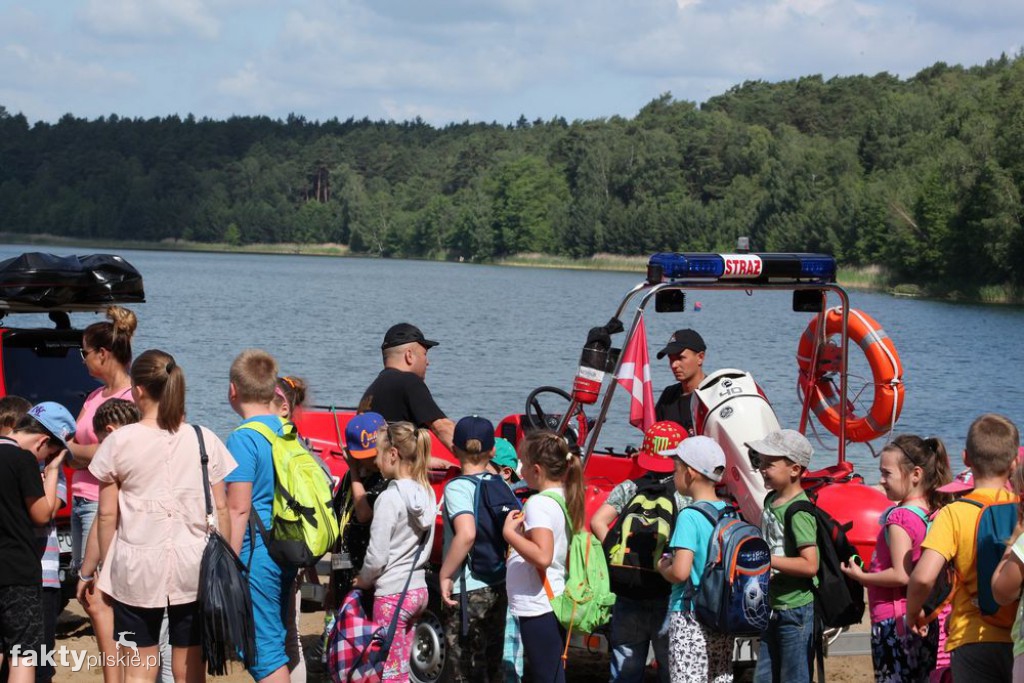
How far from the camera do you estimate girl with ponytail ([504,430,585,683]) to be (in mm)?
5246

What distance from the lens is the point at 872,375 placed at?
783 cm

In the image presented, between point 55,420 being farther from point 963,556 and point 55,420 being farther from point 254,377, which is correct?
point 963,556

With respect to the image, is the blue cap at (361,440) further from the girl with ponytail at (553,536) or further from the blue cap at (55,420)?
the blue cap at (55,420)

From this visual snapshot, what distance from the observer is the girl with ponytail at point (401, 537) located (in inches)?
215

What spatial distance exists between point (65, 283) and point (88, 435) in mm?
2320

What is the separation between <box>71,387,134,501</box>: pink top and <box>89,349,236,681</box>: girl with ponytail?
113 centimetres

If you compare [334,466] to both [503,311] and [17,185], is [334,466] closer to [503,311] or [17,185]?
[503,311]

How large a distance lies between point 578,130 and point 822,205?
2103 inches

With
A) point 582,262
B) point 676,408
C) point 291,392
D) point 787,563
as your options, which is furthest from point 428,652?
point 582,262

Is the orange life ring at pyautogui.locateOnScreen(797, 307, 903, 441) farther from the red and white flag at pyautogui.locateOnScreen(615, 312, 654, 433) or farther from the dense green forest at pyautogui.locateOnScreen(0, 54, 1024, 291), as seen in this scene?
the dense green forest at pyautogui.locateOnScreen(0, 54, 1024, 291)

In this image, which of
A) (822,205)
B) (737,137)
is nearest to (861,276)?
(822,205)

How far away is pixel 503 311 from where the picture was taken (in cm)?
4953

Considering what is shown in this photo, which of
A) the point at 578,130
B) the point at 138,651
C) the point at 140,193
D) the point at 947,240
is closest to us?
the point at 138,651

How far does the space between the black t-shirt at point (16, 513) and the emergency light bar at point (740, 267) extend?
3.29 meters
